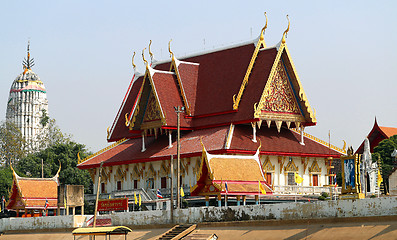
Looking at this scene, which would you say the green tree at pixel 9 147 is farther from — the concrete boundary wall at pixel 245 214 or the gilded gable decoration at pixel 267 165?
the gilded gable decoration at pixel 267 165

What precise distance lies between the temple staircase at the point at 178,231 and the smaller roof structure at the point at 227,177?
8.05ft

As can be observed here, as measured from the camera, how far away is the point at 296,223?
29.7m

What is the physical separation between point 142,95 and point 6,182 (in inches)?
1054

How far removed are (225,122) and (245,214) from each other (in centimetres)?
1538

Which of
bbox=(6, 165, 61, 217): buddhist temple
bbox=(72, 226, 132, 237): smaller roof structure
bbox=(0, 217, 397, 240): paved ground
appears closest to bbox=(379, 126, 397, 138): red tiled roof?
bbox=(6, 165, 61, 217): buddhist temple

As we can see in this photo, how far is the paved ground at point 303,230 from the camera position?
1016 inches

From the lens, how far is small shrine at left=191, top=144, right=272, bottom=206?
37156mm

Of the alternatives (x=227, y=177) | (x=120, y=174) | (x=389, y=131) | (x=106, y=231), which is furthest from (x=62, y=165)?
(x=106, y=231)

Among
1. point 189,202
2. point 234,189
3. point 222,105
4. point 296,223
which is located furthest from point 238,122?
point 296,223

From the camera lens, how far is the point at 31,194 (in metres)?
50.3

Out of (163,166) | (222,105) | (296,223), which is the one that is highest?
(222,105)

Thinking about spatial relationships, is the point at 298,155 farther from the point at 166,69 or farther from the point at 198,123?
the point at 166,69

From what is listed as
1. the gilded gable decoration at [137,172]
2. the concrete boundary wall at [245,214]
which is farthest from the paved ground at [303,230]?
the gilded gable decoration at [137,172]

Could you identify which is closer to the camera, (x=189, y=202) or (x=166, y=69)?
(x=189, y=202)
